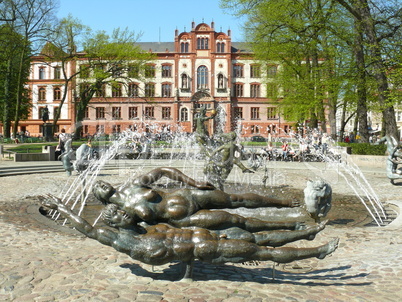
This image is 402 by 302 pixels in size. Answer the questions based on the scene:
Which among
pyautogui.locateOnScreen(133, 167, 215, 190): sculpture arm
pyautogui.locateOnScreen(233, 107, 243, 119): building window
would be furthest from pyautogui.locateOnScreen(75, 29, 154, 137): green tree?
pyautogui.locateOnScreen(133, 167, 215, 190): sculpture arm

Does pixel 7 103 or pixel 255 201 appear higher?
pixel 7 103

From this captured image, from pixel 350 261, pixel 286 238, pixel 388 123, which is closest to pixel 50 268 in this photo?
pixel 286 238

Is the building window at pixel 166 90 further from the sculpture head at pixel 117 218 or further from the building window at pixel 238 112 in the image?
the sculpture head at pixel 117 218

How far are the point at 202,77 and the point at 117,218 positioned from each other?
60.0 meters

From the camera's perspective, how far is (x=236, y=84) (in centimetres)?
6456

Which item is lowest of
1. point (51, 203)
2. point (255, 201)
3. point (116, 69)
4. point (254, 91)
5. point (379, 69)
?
point (255, 201)

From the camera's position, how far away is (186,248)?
4.22 meters

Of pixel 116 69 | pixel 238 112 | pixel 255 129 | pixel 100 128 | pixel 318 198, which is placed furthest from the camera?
pixel 100 128

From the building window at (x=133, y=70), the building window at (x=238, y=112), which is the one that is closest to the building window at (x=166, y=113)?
the building window at (x=238, y=112)

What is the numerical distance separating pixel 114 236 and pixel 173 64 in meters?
61.3

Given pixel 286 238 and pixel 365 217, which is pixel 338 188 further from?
pixel 286 238

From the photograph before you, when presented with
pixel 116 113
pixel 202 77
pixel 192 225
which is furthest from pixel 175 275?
pixel 116 113

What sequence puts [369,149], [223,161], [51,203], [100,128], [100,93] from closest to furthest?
1. [51,203]
2. [223,161]
3. [369,149]
4. [100,93]
5. [100,128]

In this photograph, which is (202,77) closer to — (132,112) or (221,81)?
(221,81)
